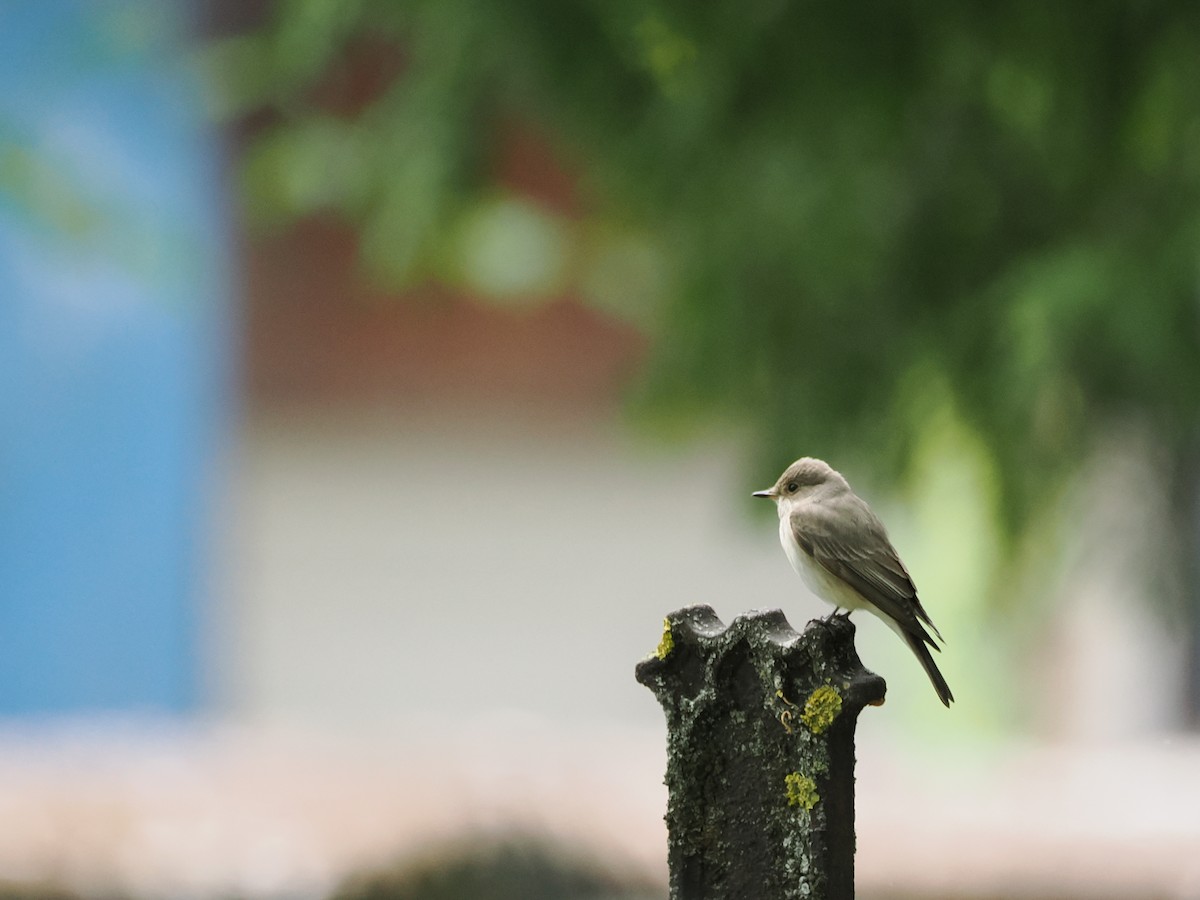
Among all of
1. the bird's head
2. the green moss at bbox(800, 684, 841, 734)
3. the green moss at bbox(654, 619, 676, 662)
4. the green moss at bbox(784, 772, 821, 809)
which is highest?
the bird's head

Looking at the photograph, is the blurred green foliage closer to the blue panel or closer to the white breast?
the white breast

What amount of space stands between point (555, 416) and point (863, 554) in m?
8.78

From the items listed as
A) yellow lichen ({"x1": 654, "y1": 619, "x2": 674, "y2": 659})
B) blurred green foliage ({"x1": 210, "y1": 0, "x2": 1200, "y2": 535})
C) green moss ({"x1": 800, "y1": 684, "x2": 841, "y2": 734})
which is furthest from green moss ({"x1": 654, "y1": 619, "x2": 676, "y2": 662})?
blurred green foliage ({"x1": 210, "y1": 0, "x2": 1200, "y2": 535})

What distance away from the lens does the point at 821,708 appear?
189cm

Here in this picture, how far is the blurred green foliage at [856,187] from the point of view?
3.64 metres

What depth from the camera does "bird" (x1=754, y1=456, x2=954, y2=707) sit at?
235 cm

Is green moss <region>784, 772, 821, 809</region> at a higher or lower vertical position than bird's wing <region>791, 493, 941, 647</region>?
lower

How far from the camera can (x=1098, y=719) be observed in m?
11.1

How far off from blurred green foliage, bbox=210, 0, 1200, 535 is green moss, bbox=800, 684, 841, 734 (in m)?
1.89

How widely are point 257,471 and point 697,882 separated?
9.48 meters

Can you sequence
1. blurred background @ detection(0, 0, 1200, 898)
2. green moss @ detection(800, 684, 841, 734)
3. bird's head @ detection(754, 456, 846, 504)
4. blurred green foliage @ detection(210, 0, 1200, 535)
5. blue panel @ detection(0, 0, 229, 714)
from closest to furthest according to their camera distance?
green moss @ detection(800, 684, 841, 734) → bird's head @ detection(754, 456, 846, 504) → blurred green foliage @ detection(210, 0, 1200, 535) → blurred background @ detection(0, 0, 1200, 898) → blue panel @ detection(0, 0, 229, 714)

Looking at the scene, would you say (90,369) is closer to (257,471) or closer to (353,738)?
(257,471)

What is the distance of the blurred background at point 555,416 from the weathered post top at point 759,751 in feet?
6.00

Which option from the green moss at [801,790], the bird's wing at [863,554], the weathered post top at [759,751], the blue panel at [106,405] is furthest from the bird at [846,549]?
the blue panel at [106,405]
